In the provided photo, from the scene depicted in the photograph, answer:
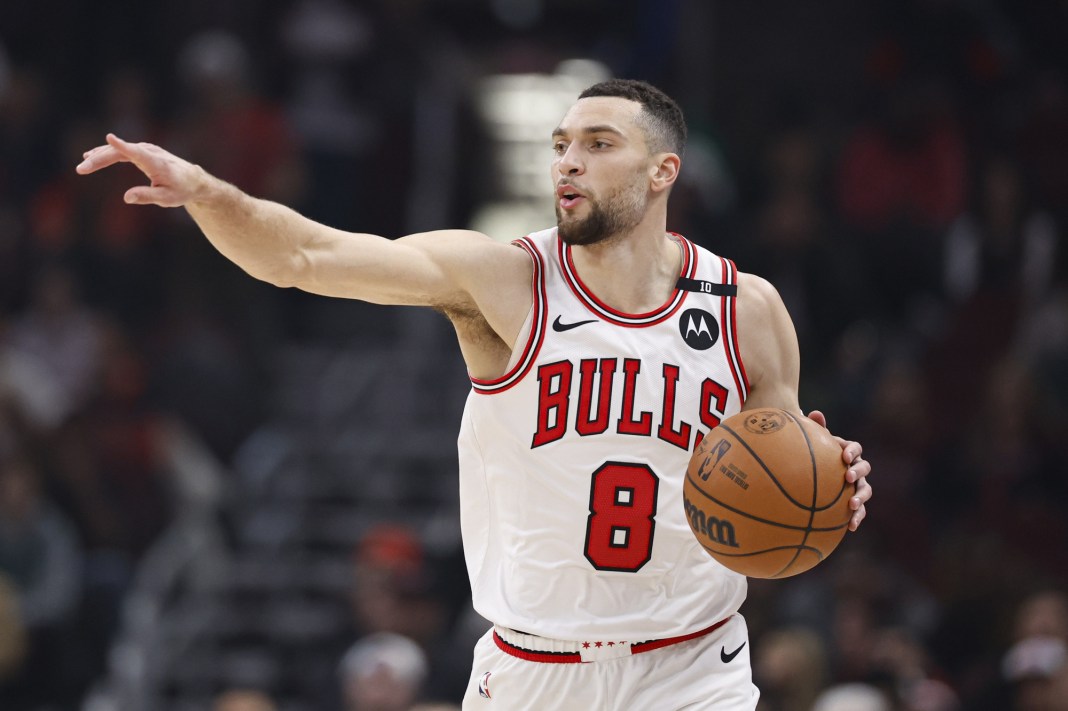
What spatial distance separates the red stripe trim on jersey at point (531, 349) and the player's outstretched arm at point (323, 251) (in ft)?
0.16

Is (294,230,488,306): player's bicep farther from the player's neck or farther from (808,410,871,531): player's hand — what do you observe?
(808,410,871,531): player's hand

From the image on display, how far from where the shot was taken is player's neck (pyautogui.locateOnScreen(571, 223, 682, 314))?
5.65 m

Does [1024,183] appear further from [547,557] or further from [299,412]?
[547,557]

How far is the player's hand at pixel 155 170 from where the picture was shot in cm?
461

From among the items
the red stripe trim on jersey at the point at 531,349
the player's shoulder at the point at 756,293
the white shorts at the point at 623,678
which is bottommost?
the white shorts at the point at 623,678

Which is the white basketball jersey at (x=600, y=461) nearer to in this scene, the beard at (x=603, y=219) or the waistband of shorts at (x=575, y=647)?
the waistband of shorts at (x=575, y=647)

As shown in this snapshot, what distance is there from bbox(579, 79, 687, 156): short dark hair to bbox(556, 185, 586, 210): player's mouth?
0.34m

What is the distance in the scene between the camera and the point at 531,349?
18.1 ft

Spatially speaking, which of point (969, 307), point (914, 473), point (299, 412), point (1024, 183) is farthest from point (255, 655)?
point (1024, 183)

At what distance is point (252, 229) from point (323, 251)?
0.28m

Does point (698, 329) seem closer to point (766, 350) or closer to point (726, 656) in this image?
point (766, 350)

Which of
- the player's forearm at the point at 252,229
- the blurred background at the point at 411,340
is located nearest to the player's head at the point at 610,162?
the player's forearm at the point at 252,229

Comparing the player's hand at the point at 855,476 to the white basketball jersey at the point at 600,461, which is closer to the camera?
the player's hand at the point at 855,476

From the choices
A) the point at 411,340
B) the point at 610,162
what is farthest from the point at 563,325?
the point at 411,340
